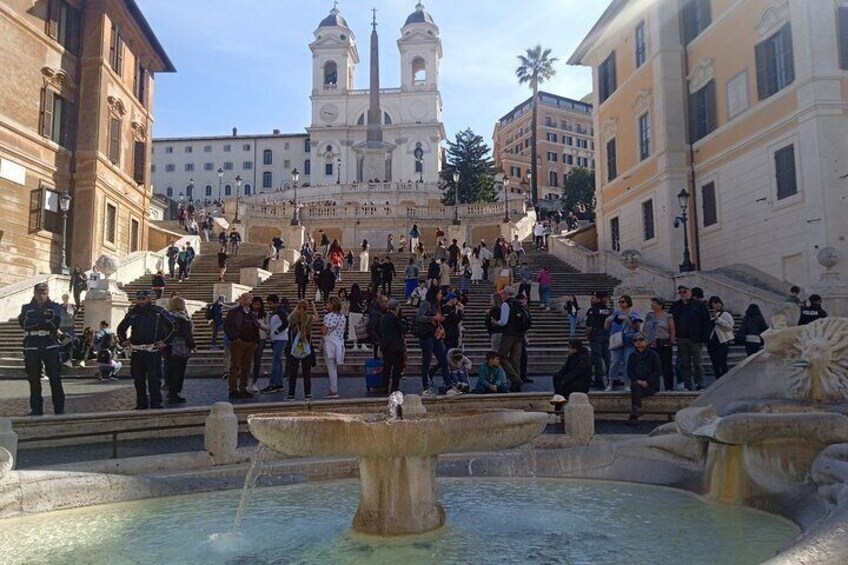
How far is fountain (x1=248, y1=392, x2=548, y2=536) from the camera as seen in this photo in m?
4.14

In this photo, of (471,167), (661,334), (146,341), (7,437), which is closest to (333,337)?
(146,341)

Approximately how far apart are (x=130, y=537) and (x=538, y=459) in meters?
3.46

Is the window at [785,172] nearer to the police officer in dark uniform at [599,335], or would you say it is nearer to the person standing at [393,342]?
the police officer in dark uniform at [599,335]

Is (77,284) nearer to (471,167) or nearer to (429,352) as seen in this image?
(429,352)

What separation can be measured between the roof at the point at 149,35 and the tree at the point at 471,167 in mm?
30189

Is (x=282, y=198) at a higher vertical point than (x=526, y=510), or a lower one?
higher

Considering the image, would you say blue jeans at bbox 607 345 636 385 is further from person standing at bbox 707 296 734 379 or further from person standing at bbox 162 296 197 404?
person standing at bbox 162 296 197 404

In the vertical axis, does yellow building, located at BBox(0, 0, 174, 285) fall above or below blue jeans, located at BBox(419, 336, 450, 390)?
above

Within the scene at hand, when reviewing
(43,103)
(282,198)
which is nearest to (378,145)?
(282,198)

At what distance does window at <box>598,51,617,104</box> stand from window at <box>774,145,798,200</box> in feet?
37.6

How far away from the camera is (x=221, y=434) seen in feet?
22.3

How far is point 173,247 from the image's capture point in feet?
87.2

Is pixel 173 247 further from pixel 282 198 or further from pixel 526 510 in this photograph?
pixel 282 198

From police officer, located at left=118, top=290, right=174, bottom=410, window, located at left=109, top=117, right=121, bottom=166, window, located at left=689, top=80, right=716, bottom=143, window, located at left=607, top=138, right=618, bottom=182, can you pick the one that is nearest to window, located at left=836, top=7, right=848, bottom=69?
window, located at left=689, top=80, right=716, bottom=143
